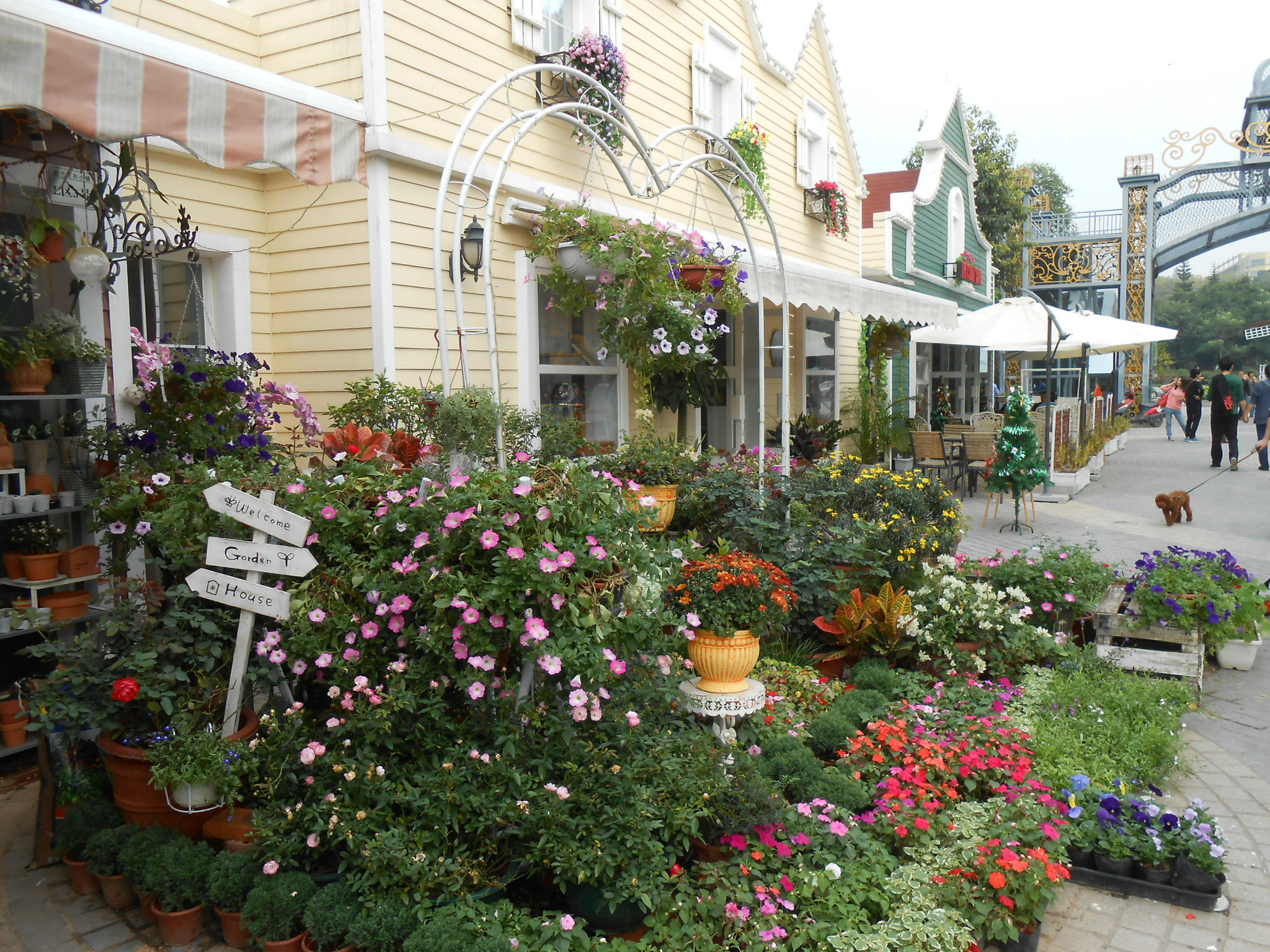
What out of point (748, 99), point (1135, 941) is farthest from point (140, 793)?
point (748, 99)

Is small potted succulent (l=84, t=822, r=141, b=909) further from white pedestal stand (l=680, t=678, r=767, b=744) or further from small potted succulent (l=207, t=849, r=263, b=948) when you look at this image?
white pedestal stand (l=680, t=678, r=767, b=744)

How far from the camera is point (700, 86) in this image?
9.20m

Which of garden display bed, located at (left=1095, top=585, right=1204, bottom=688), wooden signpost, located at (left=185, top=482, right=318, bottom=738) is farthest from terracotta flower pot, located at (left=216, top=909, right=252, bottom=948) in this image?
garden display bed, located at (left=1095, top=585, right=1204, bottom=688)

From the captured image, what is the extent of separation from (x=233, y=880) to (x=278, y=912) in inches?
9.8

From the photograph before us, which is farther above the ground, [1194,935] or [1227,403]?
[1227,403]

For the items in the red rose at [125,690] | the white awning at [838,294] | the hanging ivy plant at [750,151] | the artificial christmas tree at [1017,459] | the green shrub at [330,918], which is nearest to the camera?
the green shrub at [330,918]

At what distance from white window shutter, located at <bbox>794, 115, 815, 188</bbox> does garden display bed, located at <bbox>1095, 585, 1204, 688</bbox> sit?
8.10 meters

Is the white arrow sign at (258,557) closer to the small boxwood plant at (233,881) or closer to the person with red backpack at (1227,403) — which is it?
the small boxwood plant at (233,881)

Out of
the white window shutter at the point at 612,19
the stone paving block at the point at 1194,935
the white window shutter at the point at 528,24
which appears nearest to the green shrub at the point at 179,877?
the stone paving block at the point at 1194,935

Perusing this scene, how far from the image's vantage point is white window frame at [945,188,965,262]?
60.2 feet

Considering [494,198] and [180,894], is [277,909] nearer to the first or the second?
[180,894]

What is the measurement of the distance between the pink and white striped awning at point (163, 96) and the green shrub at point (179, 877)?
2437 mm

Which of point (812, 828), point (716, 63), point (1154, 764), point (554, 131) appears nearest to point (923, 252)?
point (716, 63)

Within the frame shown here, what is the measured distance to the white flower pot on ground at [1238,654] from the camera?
17.5 feet
